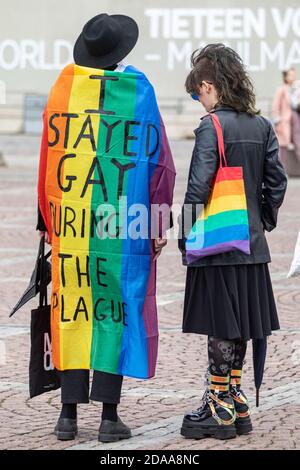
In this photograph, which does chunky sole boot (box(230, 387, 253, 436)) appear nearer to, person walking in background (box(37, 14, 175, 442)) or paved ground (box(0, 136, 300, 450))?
paved ground (box(0, 136, 300, 450))

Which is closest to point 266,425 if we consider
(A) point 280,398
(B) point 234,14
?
(A) point 280,398

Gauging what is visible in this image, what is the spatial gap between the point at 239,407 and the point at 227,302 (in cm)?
54

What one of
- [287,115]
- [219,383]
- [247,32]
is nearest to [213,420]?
[219,383]

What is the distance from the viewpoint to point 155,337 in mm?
5492

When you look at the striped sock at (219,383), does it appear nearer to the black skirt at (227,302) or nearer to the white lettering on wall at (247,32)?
the black skirt at (227,302)

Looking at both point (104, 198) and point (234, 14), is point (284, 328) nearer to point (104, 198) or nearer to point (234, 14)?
point (104, 198)

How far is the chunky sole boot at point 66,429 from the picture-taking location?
5.46 meters

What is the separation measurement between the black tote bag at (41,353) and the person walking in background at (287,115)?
14444mm

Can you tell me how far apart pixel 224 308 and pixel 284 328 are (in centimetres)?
306

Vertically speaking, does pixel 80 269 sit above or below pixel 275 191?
below

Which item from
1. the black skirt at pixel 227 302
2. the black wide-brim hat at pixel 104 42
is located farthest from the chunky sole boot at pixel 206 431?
the black wide-brim hat at pixel 104 42

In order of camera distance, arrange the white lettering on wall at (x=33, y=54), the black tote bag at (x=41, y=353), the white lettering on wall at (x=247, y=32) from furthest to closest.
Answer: the white lettering on wall at (x=33, y=54) < the white lettering on wall at (x=247, y=32) < the black tote bag at (x=41, y=353)

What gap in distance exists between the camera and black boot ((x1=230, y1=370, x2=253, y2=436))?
5602 mm

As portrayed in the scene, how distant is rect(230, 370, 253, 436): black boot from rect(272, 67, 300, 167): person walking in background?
14.4 m
